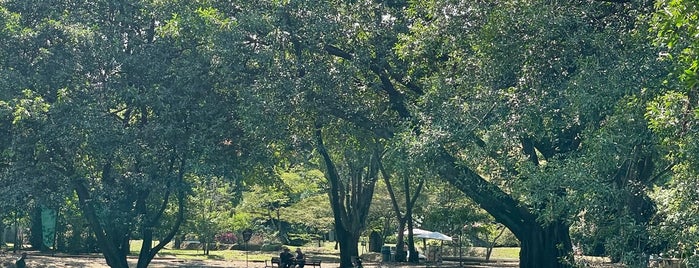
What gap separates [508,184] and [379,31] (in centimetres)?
544

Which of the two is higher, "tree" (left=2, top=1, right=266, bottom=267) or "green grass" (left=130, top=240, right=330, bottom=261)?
"tree" (left=2, top=1, right=266, bottom=267)

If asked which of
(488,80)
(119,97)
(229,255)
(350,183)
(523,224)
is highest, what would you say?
(119,97)

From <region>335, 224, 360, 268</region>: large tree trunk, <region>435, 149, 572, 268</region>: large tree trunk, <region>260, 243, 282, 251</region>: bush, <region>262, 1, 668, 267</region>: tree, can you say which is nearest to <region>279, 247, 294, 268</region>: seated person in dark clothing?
<region>335, 224, 360, 268</region>: large tree trunk

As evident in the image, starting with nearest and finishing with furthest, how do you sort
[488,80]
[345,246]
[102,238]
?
[488,80], [102,238], [345,246]

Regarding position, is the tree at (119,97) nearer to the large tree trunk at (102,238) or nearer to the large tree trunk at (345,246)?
the large tree trunk at (102,238)

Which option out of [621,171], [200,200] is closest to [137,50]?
[621,171]

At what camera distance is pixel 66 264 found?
33250mm

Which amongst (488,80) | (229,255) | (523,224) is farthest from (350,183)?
(488,80)

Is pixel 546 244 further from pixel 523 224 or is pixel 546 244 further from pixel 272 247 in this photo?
pixel 272 247

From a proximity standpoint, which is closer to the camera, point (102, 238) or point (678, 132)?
point (678, 132)

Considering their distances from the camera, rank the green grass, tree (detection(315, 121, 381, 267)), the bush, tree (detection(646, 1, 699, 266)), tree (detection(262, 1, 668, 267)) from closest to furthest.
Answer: tree (detection(646, 1, 699, 266)) → tree (detection(262, 1, 668, 267)) → tree (detection(315, 121, 381, 267)) → the green grass → the bush

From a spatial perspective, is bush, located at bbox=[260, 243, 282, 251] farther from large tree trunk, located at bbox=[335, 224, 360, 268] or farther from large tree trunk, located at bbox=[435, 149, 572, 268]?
large tree trunk, located at bbox=[435, 149, 572, 268]

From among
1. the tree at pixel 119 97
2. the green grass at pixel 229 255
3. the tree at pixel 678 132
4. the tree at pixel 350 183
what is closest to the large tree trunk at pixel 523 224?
the tree at pixel 350 183

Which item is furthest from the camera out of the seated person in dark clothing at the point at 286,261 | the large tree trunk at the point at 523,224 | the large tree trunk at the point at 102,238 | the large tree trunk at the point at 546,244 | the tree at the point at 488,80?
the seated person in dark clothing at the point at 286,261
